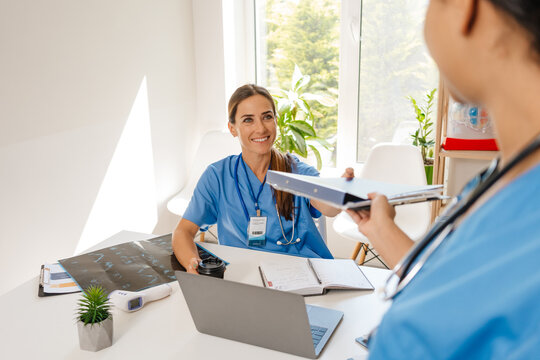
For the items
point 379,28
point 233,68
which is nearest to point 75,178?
point 233,68

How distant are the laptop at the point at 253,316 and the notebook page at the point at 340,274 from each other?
0.21 meters

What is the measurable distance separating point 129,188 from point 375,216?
6.92 ft

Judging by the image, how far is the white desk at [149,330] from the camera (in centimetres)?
109

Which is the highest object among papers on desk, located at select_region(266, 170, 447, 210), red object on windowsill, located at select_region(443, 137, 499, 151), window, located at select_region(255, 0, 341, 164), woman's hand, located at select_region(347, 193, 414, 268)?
window, located at select_region(255, 0, 341, 164)

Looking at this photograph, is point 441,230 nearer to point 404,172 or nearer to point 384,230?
point 384,230

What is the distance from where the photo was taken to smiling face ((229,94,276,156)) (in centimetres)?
188

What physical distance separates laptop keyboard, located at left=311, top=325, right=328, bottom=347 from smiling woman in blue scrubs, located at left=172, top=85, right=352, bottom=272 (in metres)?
0.60

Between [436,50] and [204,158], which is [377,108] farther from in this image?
[436,50]

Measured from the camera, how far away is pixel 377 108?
3.24 meters

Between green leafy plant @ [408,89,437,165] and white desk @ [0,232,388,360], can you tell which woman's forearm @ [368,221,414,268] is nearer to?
white desk @ [0,232,388,360]

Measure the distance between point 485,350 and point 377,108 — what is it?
9.60 feet

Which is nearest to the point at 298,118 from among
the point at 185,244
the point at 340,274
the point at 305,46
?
the point at 305,46

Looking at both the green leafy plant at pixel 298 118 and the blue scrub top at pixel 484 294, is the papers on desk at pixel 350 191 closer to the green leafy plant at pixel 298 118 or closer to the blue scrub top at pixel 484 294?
the blue scrub top at pixel 484 294

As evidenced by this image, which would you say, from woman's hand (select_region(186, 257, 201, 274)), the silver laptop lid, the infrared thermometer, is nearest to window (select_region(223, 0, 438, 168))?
woman's hand (select_region(186, 257, 201, 274))
